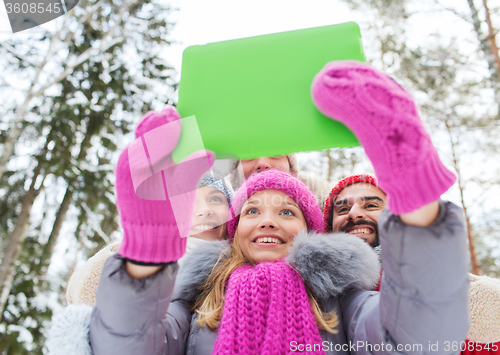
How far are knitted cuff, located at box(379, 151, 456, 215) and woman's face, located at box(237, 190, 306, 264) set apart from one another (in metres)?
0.82

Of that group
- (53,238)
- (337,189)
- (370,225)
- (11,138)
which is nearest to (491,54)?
(337,189)

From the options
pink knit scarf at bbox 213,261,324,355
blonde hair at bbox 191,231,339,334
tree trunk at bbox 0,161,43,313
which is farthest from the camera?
tree trunk at bbox 0,161,43,313

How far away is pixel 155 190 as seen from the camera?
952mm

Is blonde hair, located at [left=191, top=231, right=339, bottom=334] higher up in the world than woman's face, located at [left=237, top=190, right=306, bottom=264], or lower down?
lower down

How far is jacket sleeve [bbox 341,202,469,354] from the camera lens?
0.83 metres

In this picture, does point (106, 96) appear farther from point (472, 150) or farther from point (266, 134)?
point (472, 150)

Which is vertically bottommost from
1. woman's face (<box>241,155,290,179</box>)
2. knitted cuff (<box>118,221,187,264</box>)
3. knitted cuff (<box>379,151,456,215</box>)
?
woman's face (<box>241,155,290,179</box>)

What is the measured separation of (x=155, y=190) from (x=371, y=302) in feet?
2.80

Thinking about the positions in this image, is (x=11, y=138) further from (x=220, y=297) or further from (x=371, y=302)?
(x=371, y=302)

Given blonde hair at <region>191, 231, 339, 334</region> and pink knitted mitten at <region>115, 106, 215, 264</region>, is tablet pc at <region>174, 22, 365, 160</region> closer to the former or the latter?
pink knitted mitten at <region>115, 106, 215, 264</region>

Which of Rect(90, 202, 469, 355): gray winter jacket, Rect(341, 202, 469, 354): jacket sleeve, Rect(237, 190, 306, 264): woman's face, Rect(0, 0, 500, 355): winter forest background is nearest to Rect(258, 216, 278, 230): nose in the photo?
Rect(237, 190, 306, 264): woman's face

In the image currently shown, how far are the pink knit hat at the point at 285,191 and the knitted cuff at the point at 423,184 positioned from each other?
911 mm

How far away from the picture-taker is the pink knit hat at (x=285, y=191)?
1705mm

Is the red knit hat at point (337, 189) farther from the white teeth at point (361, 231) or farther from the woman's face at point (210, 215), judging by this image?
the woman's face at point (210, 215)
